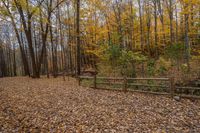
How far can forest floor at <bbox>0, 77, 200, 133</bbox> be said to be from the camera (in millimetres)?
6129

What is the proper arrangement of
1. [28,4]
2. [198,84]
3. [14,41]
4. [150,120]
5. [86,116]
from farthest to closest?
[14,41], [28,4], [198,84], [86,116], [150,120]

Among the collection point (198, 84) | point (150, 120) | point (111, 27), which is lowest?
point (150, 120)

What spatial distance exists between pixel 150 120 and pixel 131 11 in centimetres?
1830

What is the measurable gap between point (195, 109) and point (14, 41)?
37346 millimetres

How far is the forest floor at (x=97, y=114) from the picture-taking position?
6.13m

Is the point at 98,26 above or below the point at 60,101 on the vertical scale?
above

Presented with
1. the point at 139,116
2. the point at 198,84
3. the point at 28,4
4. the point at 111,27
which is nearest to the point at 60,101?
the point at 139,116

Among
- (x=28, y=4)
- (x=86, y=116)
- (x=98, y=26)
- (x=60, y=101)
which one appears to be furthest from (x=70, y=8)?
(x=86, y=116)

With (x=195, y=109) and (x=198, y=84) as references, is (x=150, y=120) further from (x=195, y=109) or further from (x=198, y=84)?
(x=198, y=84)

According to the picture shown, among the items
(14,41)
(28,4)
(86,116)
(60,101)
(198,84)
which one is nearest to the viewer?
(86,116)

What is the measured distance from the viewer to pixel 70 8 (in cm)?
2489

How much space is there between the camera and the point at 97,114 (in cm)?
741

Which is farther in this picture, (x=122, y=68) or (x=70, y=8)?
(x=70, y=8)

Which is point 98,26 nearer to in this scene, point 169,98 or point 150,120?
point 169,98
